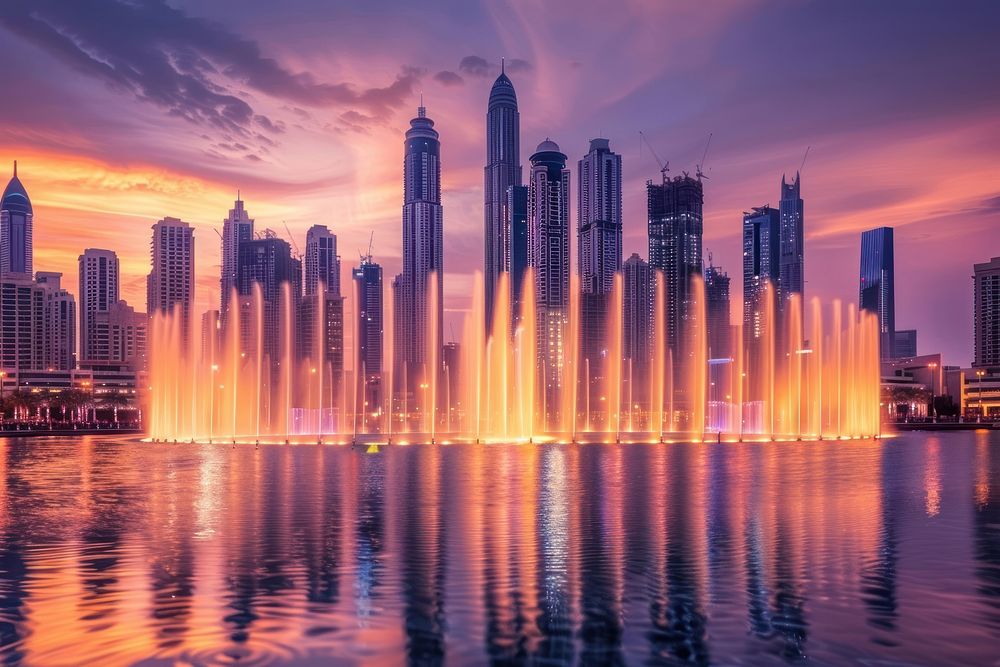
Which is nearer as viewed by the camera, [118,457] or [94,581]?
[94,581]

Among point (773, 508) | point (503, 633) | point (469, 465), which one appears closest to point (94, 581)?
point (503, 633)

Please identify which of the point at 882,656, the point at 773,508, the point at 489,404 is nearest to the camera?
the point at 882,656

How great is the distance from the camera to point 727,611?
14.3m

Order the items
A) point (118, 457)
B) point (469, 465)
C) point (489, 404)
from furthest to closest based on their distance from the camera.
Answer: point (489, 404) < point (118, 457) < point (469, 465)

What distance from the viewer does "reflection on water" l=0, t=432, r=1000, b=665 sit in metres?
12.6

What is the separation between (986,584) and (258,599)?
13504 millimetres

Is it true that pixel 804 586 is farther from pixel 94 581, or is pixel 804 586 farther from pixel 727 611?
pixel 94 581

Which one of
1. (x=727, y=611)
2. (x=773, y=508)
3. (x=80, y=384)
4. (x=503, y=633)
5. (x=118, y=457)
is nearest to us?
(x=503, y=633)

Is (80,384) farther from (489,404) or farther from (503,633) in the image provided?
(503,633)

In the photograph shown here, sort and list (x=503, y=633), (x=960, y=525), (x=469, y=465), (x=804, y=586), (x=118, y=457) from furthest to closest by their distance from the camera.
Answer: (x=118, y=457)
(x=469, y=465)
(x=960, y=525)
(x=804, y=586)
(x=503, y=633)

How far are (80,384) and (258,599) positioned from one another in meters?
196

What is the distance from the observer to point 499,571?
17.4 meters

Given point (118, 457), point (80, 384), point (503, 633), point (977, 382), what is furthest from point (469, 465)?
point (977, 382)

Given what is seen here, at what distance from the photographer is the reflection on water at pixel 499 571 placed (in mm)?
12617
